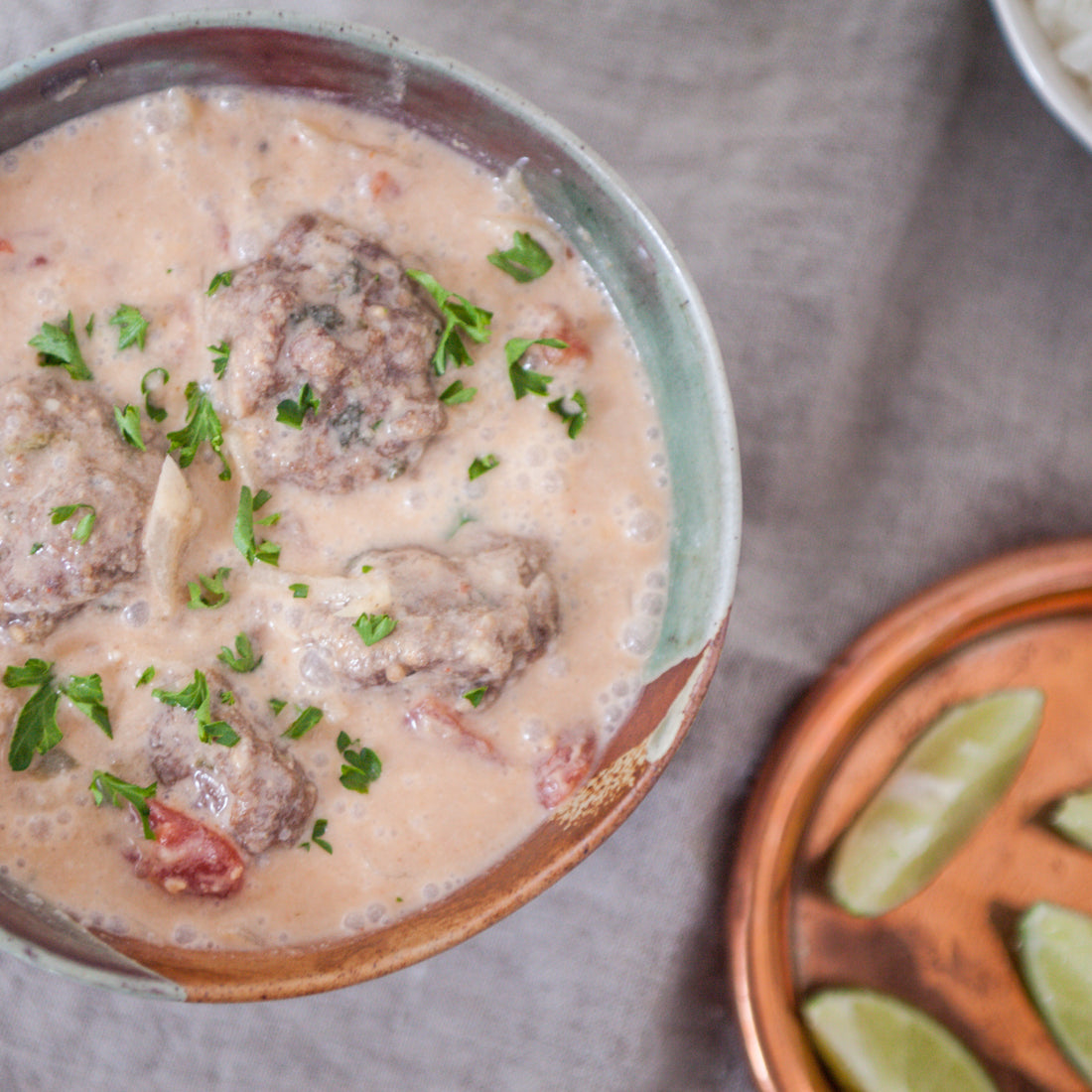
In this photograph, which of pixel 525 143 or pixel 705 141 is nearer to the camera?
pixel 525 143

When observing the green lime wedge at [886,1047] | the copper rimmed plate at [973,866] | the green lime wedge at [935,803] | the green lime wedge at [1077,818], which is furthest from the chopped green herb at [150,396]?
the green lime wedge at [1077,818]

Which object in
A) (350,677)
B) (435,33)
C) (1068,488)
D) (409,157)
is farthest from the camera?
(1068,488)

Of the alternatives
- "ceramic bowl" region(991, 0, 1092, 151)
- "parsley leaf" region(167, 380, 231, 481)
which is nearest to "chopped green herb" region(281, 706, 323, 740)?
"parsley leaf" region(167, 380, 231, 481)

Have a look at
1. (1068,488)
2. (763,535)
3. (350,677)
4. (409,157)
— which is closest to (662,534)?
(763,535)

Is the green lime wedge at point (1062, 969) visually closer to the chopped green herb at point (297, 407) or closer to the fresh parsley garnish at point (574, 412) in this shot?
the fresh parsley garnish at point (574, 412)

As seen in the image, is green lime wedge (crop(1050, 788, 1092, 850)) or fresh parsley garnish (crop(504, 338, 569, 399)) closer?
fresh parsley garnish (crop(504, 338, 569, 399))

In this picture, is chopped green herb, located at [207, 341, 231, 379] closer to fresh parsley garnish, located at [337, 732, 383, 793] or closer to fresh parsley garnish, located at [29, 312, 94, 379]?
fresh parsley garnish, located at [29, 312, 94, 379]

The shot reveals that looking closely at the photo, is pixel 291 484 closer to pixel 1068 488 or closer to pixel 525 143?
pixel 525 143
